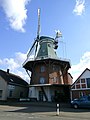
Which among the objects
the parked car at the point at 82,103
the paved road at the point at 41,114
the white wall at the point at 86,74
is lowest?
the paved road at the point at 41,114

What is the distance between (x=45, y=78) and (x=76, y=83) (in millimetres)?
9202

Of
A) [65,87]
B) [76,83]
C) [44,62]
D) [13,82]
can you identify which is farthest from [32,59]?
[76,83]

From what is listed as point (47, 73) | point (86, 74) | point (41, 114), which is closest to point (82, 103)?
point (86, 74)

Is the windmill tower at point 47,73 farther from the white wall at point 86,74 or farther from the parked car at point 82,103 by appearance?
the parked car at point 82,103

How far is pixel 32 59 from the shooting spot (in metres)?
44.3

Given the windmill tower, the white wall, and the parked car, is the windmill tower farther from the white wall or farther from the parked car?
the parked car

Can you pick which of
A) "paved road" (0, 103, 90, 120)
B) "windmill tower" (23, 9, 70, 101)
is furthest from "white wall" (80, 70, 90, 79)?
"paved road" (0, 103, 90, 120)

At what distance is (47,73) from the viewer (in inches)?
1671

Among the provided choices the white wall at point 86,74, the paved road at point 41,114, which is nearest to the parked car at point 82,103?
the paved road at point 41,114

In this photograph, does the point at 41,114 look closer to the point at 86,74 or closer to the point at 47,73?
the point at 86,74

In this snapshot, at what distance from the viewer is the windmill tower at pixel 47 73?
41875 millimetres

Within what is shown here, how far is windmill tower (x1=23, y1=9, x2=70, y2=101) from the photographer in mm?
41875

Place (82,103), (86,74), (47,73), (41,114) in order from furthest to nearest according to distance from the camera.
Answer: (47,73), (86,74), (82,103), (41,114)

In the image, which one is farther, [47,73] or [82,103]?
[47,73]
